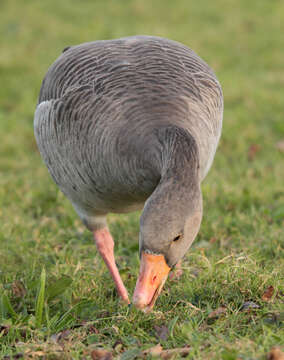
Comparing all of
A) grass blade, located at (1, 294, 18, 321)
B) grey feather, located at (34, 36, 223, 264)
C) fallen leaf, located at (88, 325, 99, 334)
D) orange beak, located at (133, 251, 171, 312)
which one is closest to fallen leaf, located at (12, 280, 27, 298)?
grass blade, located at (1, 294, 18, 321)

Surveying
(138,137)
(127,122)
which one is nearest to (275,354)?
(138,137)

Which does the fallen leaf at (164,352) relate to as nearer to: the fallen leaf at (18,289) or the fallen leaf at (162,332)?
the fallen leaf at (162,332)

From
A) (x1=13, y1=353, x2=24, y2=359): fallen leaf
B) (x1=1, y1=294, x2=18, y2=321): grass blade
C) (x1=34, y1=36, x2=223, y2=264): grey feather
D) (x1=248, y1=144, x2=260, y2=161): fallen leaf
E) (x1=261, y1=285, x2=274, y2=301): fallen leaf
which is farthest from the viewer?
(x1=248, y1=144, x2=260, y2=161): fallen leaf

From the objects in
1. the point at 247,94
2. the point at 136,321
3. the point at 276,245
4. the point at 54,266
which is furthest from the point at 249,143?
the point at 136,321

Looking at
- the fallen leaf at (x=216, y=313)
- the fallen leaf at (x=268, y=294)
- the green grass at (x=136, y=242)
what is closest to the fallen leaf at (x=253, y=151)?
the green grass at (x=136, y=242)

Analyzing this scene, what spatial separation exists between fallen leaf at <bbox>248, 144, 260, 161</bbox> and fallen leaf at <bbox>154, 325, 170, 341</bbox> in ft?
14.5

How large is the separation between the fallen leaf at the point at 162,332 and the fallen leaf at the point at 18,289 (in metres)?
1.32

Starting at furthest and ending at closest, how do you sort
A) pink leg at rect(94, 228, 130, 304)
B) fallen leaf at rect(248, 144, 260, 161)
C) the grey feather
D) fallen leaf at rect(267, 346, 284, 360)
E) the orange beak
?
fallen leaf at rect(248, 144, 260, 161) < pink leg at rect(94, 228, 130, 304) < the grey feather < the orange beak < fallen leaf at rect(267, 346, 284, 360)

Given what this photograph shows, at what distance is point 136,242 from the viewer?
5359 mm

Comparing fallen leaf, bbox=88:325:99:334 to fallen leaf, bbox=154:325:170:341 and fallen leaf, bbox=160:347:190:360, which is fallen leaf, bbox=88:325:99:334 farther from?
fallen leaf, bbox=160:347:190:360

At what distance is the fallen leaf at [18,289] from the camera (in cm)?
438

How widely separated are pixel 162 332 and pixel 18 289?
1.44 meters

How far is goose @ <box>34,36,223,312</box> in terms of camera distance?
3.29 meters

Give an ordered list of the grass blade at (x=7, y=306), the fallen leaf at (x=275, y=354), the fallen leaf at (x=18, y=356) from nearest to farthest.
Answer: the fallen leaf at (x=275, y=354) → the fallen leaf at (x=18, y=356) → the grass blade at (x=7, y=306)
